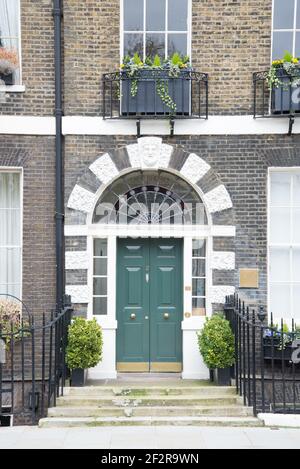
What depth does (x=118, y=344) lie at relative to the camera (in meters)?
11.9

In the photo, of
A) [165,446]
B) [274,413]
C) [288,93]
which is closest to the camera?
[165,446]

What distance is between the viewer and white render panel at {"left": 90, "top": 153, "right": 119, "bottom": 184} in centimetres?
1152

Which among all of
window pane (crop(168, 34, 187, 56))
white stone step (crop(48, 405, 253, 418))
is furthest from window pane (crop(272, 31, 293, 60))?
white stone step (crop(48, 405, 253, 418))

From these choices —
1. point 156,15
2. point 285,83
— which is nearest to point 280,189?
point 285,83

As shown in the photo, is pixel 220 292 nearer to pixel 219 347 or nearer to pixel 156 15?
pixel 219 347

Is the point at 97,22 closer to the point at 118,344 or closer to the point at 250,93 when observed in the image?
the point at 250,93

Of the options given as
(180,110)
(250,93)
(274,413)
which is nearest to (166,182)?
(180,110)

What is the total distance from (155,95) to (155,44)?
0.99 metres

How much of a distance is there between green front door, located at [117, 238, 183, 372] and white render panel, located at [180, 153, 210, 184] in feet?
3.74

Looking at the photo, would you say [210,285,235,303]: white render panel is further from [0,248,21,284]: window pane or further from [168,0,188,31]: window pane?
[168,0,188,31]: window pane

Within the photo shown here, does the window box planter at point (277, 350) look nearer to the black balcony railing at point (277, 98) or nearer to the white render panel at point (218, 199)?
the white render panel at point (218, 199)

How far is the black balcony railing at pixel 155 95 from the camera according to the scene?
1130 cm

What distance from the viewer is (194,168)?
455 inches

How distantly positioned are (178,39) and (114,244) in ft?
11.5
